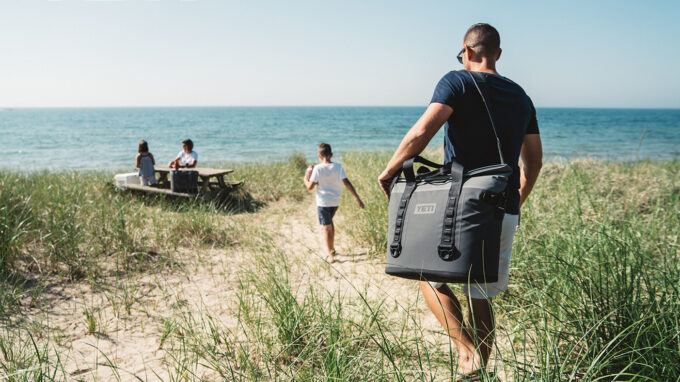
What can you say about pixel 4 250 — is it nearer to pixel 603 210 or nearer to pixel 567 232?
pixel 567 232

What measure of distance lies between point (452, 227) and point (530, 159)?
3.03ft

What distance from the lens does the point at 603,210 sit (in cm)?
483

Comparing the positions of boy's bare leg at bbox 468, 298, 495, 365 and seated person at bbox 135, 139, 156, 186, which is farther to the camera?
seated person at bbox 135, 139, 156, 186

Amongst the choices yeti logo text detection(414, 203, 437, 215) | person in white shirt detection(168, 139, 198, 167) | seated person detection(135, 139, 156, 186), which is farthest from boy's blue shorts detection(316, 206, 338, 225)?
seated person detection(135, 139, 156, 186)

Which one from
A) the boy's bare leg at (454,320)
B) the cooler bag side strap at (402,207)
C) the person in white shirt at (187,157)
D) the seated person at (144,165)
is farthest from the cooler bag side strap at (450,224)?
the seated person at (144,165)

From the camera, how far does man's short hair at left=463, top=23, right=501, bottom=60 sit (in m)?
1.97

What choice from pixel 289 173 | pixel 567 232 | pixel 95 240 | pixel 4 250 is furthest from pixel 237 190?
pixel 567 232

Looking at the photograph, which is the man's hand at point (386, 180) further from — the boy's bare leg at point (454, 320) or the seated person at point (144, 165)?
the seated person at point (144, 165)

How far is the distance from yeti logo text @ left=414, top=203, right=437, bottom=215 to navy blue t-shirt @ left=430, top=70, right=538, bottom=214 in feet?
1.02

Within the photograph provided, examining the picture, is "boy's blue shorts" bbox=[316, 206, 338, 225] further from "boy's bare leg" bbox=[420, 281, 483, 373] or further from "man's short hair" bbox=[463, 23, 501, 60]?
"man's short hair" bbox=[463, 23, 501, 60]

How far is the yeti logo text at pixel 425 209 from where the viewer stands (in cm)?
174

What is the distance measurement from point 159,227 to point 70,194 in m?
1.93

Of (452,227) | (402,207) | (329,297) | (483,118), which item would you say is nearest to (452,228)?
(452,227)

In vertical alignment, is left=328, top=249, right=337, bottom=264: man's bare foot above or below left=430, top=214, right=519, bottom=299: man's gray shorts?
below
